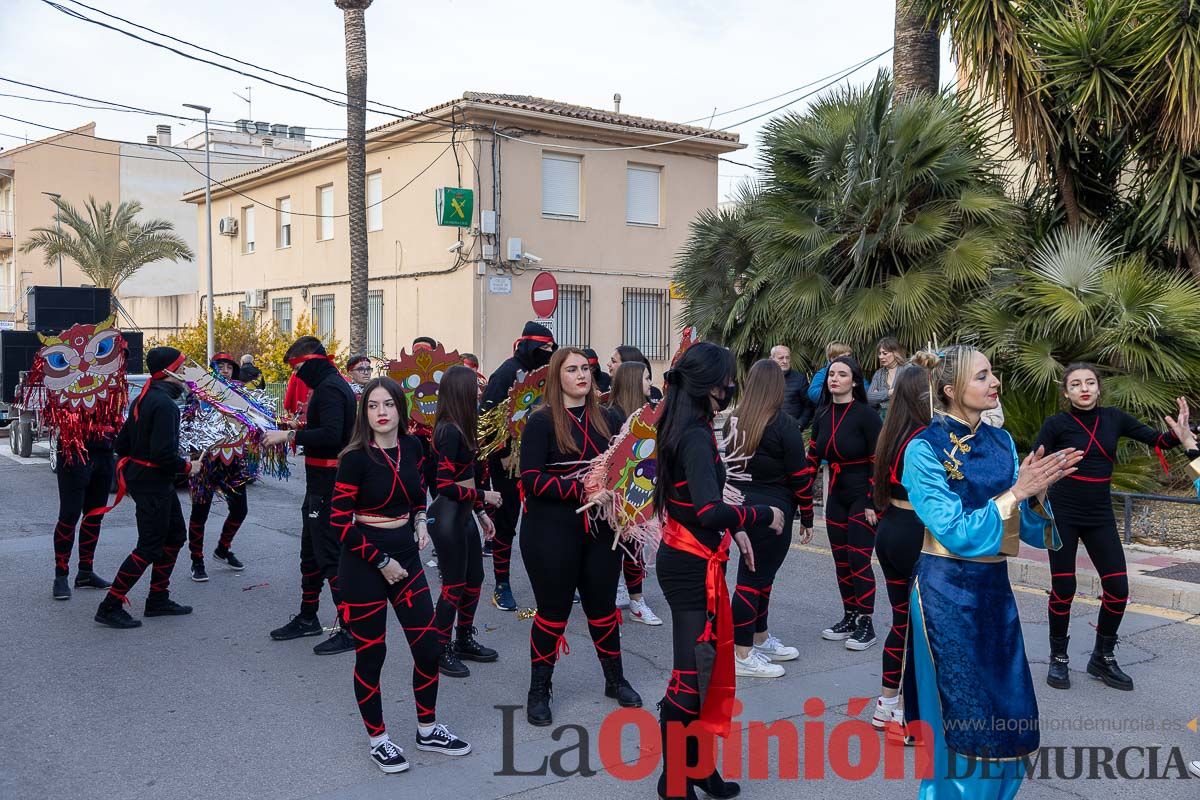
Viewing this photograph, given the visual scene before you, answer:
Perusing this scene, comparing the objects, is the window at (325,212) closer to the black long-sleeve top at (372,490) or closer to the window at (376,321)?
the window at (376,321)

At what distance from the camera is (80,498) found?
7.89 metres

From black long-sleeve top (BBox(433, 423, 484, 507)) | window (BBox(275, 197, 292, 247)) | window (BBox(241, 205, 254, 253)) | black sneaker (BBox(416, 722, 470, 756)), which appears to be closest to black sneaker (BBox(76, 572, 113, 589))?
black long-sleeve top (BBox(433, 423, 484, 507))

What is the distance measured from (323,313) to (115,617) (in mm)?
20373

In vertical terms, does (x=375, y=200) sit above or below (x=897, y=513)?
above

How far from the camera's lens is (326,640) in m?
6.57

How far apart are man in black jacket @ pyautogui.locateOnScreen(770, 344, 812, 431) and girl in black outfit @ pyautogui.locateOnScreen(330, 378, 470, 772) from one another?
15.2ft

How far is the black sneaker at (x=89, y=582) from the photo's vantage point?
8.09m

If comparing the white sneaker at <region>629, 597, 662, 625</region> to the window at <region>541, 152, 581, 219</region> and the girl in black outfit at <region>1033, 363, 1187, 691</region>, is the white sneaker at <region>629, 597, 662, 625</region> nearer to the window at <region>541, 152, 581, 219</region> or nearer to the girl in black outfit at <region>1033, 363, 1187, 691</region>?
the girl in black outfit at <region>1033, 363, 1187, 691</region>

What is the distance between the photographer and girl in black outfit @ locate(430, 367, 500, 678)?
593cm

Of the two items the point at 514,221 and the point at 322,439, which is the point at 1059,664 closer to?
the point at 322,439

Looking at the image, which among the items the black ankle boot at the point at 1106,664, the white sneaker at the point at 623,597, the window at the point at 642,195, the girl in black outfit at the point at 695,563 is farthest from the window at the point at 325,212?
the girl in black outfit at the point at 695,563

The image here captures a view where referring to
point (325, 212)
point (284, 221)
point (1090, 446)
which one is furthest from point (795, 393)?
point (284, 221)

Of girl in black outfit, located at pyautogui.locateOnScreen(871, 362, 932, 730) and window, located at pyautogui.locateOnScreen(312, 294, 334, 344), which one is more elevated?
window, located at pyautogui.locateOnScreen(312, 294, 334, 344)

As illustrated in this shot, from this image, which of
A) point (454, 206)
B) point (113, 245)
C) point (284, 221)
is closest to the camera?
point (454, 206)
